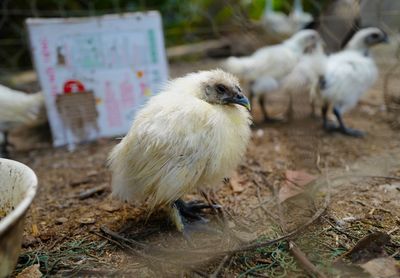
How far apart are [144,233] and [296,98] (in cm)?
206

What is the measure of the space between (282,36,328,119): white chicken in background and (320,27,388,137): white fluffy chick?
0.20 ft

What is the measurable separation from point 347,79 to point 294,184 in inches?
46.2

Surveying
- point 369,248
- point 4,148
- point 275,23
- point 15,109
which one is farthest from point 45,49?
point 275,23

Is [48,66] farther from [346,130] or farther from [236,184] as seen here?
[346,130]

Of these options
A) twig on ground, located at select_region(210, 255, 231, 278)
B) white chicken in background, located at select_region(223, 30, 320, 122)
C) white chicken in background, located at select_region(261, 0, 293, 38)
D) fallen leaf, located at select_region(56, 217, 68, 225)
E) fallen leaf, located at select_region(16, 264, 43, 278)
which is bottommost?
fallen leaf, located at select_region(56, 217, 68, 225)

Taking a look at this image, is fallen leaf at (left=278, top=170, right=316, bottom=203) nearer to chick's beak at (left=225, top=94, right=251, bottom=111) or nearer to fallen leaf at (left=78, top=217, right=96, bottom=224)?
chick's beak at (left=225, top=94, right=251, bottom=111)

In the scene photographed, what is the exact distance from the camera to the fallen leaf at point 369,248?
4.44 ft

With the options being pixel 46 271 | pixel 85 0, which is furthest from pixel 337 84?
pixel 85 0

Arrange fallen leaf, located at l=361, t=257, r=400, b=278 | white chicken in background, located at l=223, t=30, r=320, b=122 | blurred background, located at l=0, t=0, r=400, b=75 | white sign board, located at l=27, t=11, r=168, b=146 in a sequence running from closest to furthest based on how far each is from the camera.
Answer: fallen leaf, located at l=361, t=257, r=400, b=278 < white sign board, located at l=27, t=11, r=168, b=146 < white chicken in background, located at l=223, t=30, r=320, b=122 < blurred background, located at l=0, t=0, r=400, b=75

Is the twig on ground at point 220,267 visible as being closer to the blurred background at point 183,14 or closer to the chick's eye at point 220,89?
the chick's eye at point 220,89

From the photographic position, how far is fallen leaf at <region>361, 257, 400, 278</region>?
1238 millimetres

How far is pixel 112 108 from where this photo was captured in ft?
9.68

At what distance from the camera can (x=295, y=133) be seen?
276 centimetres

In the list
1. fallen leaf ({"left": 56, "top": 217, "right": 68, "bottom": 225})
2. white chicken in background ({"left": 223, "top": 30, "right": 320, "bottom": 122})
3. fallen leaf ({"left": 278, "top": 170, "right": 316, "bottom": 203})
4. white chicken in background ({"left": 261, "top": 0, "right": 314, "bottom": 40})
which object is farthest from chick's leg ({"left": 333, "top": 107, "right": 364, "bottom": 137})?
fallen leaf ({"left": 56, "top": 217, "right": 68, "bottom": 225})
